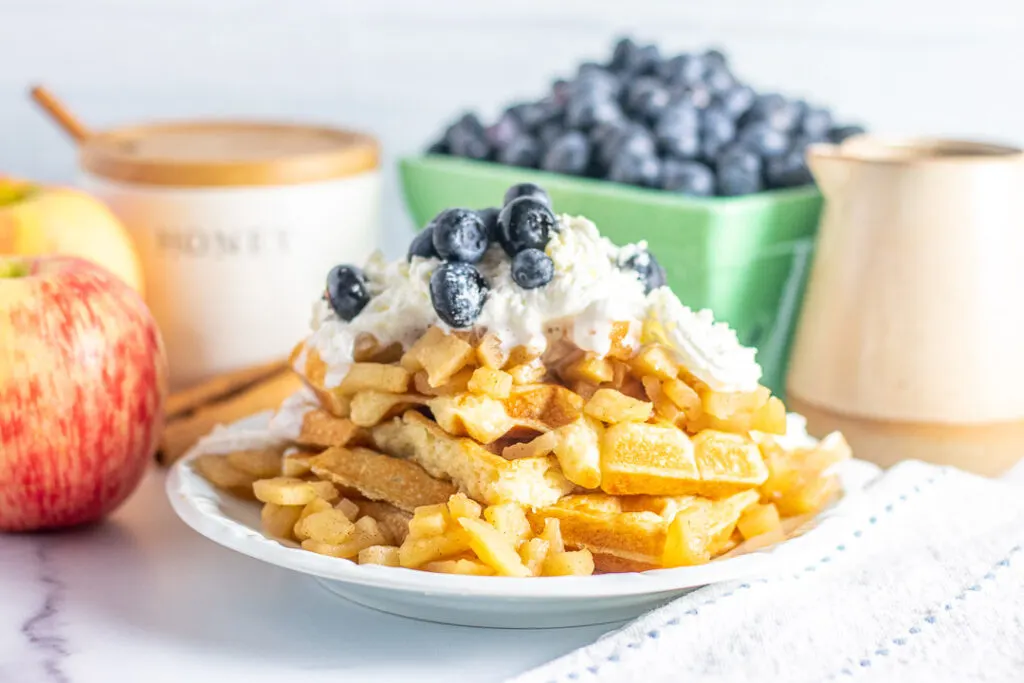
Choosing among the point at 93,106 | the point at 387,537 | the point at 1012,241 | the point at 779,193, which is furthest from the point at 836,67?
the point at 387,537

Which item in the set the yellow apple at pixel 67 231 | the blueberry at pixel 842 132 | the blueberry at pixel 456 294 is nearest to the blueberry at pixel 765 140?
the blueberry at pixel 842 132

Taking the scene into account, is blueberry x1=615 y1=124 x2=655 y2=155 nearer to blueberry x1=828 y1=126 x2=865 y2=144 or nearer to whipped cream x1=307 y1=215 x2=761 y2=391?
blueberry x1=828 y1=126 x2=865 y2=144

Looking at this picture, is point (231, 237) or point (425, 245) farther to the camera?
point (231, 237)

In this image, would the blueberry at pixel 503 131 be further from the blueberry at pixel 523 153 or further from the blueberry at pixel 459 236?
the blueberry at pixel 459 236

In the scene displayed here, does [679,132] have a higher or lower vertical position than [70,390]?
higher

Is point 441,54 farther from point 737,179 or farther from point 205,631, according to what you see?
point 205,631

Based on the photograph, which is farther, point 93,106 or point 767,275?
point 93,106

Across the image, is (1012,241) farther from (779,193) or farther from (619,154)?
(619,154)

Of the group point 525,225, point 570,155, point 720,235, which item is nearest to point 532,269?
point 525,225
